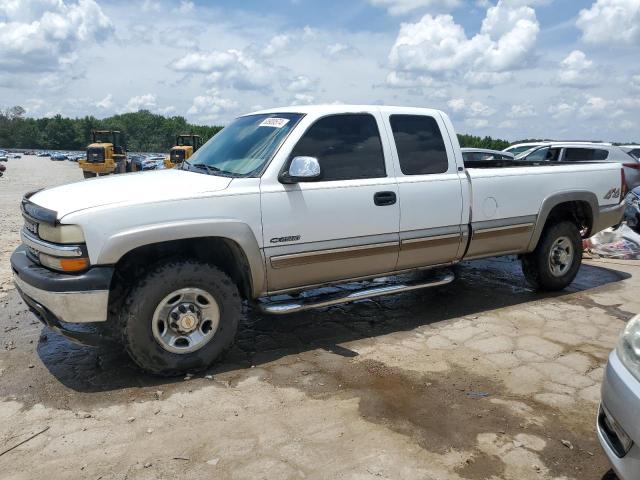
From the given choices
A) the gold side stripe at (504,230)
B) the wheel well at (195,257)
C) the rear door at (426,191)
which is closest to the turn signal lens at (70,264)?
the wheel well at (195,257)

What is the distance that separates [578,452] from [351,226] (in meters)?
2.23

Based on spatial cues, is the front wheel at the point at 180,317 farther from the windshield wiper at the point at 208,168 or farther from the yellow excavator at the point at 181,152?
the yellow excavator at the point at 181,152

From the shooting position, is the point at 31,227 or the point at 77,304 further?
the point at 31,227

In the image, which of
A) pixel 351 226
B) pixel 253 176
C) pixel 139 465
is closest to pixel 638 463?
pixel 139 465

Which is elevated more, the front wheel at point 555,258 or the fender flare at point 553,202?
the fender flare at point 553,202

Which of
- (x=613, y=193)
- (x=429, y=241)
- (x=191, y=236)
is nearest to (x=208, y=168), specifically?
(x=191, y=236)

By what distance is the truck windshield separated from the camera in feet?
14.1

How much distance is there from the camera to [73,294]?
11.5 ft

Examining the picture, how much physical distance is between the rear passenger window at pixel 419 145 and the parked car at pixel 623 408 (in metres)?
2.54

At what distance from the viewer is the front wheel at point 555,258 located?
5.96 metres

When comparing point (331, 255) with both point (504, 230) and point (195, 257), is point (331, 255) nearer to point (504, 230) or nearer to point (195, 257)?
point (195, 257)

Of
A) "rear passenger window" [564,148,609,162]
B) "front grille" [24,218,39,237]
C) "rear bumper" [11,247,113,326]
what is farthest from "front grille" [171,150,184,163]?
"rear bumper" [11,247,113,326]

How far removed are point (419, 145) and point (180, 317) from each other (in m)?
2.60

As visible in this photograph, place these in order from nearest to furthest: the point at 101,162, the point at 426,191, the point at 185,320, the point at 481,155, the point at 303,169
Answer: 1. the point at 185,320
2. the point at 303,169
3. the point at 426,191
4. the point at 481,155
5. the point at 101,162
